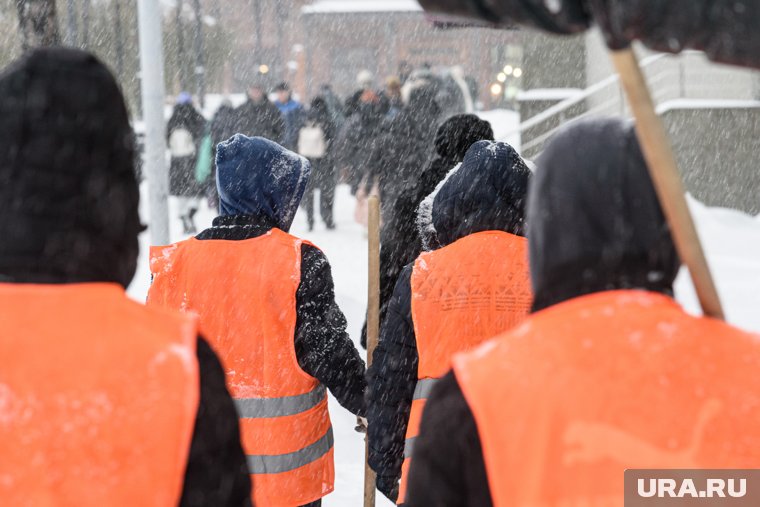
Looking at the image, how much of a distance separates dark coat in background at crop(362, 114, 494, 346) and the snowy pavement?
0.84 m

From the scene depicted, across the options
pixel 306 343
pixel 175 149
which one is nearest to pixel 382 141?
pixel 175 149

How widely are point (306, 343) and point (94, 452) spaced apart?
1583mm

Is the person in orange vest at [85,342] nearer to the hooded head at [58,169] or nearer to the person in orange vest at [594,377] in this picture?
the hooded head at [58,169]

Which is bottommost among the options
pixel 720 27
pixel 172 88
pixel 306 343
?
pixel 306 343

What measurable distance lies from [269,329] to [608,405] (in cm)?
172

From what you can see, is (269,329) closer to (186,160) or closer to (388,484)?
(388,484)

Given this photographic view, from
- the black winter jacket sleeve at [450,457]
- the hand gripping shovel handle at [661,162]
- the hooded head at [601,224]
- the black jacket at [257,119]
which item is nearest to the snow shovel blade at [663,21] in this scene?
the hand gripping shovel handle at [661,162]

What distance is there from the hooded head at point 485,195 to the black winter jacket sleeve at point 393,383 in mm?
197

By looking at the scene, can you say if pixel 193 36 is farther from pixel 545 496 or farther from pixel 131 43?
pixel 545 496

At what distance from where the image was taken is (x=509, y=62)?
41.0m

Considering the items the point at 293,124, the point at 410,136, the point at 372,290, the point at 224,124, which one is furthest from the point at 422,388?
the point at 293,124

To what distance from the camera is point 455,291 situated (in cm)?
274

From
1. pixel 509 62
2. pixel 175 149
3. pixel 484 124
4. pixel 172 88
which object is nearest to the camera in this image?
pixel 484 124

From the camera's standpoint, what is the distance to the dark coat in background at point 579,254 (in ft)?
4.58
